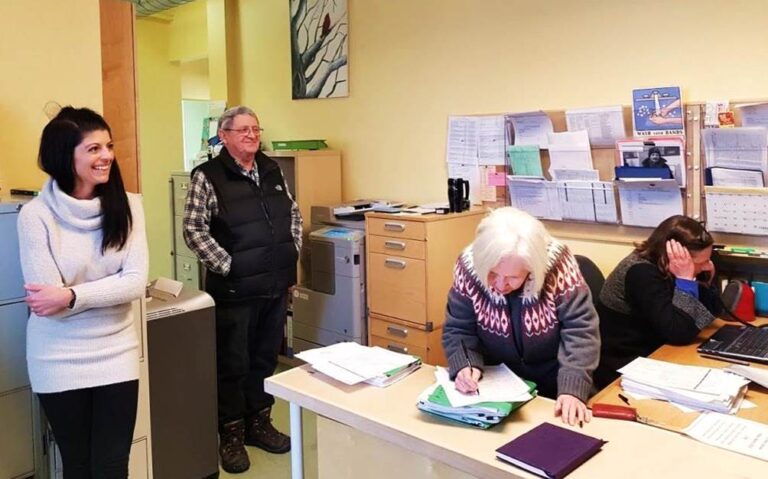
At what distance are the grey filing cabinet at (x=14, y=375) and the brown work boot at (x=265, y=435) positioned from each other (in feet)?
3.31

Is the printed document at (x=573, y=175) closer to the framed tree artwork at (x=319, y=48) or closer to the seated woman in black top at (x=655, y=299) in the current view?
the seated woman in black top at (x=655, y=299)

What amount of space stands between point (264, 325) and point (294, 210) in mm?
572

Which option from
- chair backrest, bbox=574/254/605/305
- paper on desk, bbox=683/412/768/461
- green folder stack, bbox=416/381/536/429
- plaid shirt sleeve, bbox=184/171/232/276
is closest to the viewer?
paper on desk, bbox=683/412/768/461

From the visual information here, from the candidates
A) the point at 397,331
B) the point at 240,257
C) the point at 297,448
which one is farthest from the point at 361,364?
the point at 397,331

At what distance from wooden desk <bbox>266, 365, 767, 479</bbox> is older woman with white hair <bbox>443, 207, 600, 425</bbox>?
122mm

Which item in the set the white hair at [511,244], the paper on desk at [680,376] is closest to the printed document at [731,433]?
the paper on desk at [680,376]

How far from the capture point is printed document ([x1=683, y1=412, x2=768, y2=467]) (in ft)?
4.78

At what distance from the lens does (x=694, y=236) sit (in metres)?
2.43

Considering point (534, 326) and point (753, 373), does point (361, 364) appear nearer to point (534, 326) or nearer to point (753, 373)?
point (534, 326)

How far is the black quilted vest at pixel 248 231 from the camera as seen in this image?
2945 mm

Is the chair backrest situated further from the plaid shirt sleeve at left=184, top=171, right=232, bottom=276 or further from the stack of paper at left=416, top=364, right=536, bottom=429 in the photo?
the plaid shirt sleeve at left=184, top=171, right=232, bottom=276

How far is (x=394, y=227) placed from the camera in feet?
11.3

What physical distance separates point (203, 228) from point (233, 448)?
1003mm

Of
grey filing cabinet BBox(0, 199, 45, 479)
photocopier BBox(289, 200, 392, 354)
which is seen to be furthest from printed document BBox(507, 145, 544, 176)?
grey filing cabinet BBox(0, 199, 45, 479)
